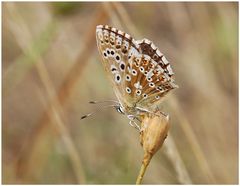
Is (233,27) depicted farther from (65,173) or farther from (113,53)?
(113,53)

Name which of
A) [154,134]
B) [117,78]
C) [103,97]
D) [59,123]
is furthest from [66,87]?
[154,134]

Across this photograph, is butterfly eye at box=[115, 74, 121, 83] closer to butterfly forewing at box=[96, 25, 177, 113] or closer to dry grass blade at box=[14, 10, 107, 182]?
butterfly forewing at box=[96, 25, 177, 113]

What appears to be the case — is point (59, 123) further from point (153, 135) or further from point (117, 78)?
point (153, 135)

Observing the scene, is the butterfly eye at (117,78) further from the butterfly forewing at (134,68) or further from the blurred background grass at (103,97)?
the blurred background grass at (103,97)

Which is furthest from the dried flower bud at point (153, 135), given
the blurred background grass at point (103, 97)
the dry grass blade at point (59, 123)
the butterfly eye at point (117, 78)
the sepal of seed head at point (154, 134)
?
the blurred background grass at point (103, 97)

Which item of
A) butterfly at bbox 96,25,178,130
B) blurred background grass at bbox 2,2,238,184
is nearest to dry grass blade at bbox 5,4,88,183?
blurred background grass at bbox 2,2,238,184

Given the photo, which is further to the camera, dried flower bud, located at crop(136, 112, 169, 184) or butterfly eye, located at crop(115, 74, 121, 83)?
butterfly eye, located at crop(115, 74, 121, 83)

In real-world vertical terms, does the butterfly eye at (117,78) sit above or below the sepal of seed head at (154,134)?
above

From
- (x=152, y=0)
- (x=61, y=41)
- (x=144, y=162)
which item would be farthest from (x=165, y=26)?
(x=144, y=162)
